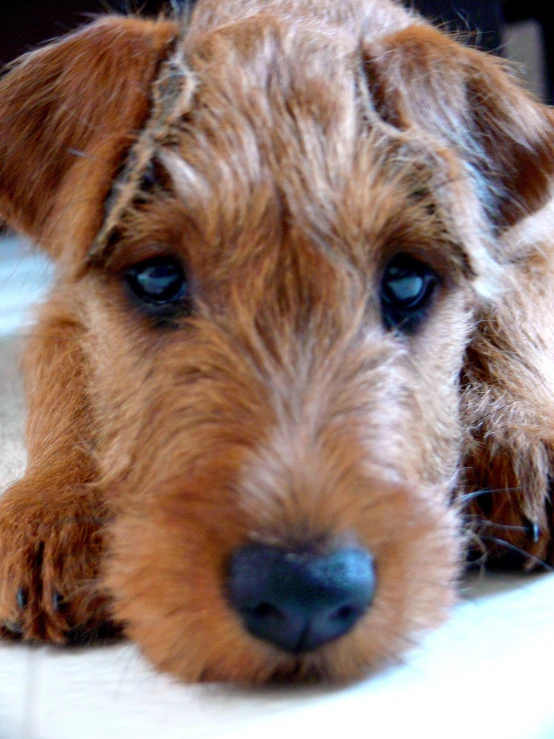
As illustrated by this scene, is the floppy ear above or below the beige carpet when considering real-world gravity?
above

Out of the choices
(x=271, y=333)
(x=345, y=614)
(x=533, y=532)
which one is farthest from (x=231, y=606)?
(x=533, y=532)

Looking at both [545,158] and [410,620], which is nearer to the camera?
[410,620]

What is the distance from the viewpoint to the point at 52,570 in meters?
1.65

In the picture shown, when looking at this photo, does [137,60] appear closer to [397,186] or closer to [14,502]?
[397,186]

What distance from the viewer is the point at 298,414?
4.63ft

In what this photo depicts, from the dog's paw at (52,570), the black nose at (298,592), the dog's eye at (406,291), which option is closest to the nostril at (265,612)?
the black nose at (298,592)

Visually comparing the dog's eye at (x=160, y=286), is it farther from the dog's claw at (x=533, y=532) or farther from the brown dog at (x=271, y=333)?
the dog's claw at (x=533, y=532)

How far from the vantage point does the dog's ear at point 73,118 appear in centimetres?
164

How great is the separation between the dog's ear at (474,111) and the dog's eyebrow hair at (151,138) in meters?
0.39

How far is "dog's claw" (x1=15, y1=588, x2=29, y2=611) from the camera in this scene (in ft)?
5.25

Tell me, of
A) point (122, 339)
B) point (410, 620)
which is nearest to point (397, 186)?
point (122, 339)

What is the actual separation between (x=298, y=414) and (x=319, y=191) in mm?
434

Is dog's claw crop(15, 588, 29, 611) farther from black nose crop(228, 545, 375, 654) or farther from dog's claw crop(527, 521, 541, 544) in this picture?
dog's claw crop(527, 521, 541, 544)

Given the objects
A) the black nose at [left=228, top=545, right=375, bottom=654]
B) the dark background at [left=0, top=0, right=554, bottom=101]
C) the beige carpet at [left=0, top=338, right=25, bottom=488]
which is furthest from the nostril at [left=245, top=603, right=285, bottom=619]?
the dark background at [left=0, top=0, right=554, bottom=101]
